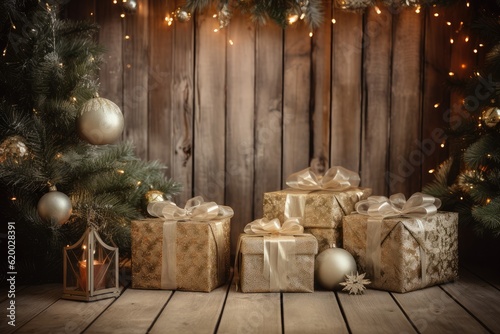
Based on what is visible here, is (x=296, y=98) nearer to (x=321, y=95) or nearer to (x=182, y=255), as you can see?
(x=321, y=95)

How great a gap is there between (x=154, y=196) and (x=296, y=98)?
36.1 inches

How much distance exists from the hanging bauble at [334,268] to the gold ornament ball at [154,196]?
78cm

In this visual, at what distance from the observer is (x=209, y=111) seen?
309cm

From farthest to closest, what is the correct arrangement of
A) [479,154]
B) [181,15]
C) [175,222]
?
[181,15], [479,154], [175,222]

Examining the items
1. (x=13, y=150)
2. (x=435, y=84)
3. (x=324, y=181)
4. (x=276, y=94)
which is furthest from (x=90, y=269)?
(x=435, y=84)

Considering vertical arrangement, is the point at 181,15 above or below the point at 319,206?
above

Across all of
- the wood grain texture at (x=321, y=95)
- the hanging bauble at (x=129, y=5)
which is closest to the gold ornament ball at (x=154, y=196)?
the wood grain texture at (x=321, y=95)

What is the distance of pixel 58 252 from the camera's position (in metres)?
2.48

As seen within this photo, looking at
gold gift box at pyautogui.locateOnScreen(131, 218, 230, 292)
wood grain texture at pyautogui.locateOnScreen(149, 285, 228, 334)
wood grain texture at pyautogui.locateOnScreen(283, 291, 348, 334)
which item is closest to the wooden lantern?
gold gift box at pyautogui.locateOnScreen(131, 218, 230, 292)

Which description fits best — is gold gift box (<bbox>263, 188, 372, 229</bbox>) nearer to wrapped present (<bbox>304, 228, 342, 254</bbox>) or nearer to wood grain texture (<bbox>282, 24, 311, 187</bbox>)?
wrapped present (<bbox>304, 228, 342, 254</bbox>)

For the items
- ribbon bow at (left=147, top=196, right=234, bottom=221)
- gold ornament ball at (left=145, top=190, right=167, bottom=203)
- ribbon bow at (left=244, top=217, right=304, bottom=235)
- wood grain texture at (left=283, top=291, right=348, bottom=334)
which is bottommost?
wood grain texture at (left=283, top=291, right=348, bottom=334)

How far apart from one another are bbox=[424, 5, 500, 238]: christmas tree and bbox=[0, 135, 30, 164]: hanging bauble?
70.8 inches

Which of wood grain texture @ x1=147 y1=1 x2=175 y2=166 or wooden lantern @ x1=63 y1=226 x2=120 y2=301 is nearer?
wooden lantern @ x1=63 y1=226 x2=120 y2=301

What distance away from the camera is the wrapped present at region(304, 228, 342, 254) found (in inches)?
99.5
